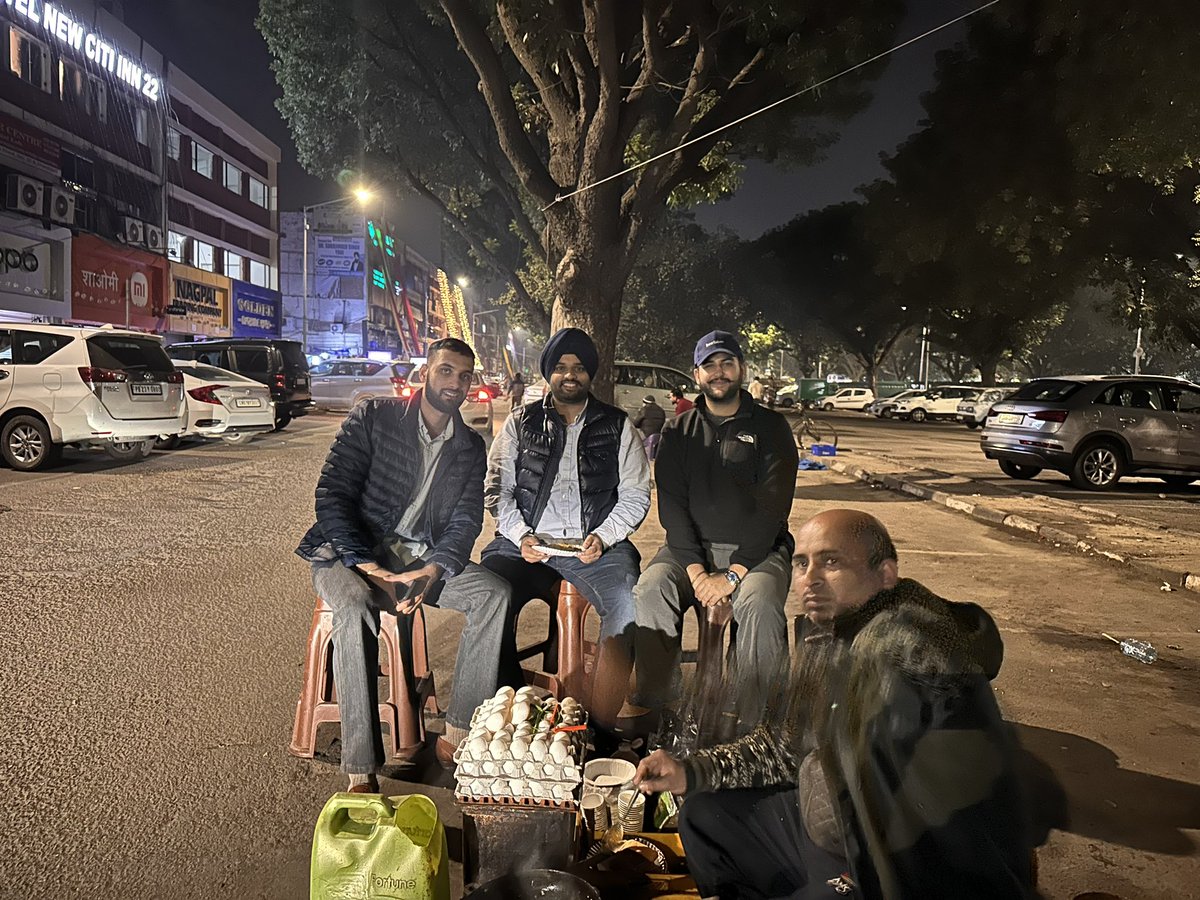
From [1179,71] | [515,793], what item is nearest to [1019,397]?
[1179,71]

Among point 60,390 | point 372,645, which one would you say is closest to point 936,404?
point 60,390

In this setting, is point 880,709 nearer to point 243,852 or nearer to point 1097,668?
point 243,852

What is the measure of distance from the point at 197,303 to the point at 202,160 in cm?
1030

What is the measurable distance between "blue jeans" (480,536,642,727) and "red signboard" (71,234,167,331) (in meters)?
27.5

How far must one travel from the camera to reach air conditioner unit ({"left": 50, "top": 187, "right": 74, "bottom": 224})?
2552cm

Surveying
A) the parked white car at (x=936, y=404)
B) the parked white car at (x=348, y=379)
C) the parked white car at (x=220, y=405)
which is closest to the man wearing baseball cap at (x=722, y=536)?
the parked white car at (x=220, y=405)

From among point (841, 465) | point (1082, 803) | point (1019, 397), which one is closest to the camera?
point (1082, 803)

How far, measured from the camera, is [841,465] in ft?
53.3

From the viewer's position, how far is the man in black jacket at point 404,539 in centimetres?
353

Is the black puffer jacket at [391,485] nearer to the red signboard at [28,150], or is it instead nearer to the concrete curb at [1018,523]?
the concrete curb at [1018,523]

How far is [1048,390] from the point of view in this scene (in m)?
14.4

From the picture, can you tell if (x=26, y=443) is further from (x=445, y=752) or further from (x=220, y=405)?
(x=445, y=752)

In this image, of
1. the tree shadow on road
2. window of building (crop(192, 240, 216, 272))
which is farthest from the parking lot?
window of building (crop(192, 240, 216, 272))

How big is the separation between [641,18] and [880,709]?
12.3 meters
